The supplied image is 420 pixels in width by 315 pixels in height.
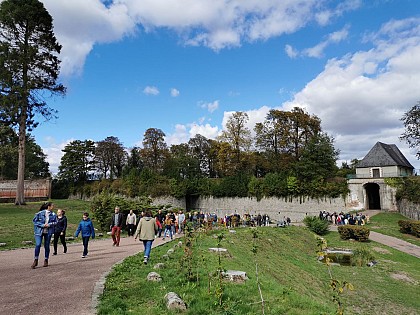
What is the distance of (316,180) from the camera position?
3547cm

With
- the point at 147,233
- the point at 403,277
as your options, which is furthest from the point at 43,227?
the point at 403,277

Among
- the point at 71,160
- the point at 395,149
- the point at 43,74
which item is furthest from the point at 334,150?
the point at 71,160

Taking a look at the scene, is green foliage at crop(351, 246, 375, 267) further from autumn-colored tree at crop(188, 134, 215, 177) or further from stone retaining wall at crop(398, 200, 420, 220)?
autumn-colored tree at crop(188, 134, 215, 177)

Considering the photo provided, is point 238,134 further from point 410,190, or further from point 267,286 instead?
point 267,286

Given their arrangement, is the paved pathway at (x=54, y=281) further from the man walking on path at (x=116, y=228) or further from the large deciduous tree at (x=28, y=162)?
the large deciduous tree at (x=28, y=162)

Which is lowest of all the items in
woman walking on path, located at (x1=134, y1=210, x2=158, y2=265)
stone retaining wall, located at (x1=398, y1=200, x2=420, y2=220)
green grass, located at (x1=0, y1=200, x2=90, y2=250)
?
stone retaining wall, located at (x1=398, y1=200, x2=420, y2=220)

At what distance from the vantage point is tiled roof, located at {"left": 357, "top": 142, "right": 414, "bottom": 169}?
119 feet

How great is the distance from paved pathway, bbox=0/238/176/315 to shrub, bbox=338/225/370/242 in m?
16.4

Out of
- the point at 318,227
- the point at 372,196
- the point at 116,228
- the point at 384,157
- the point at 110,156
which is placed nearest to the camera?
the point at 116,228

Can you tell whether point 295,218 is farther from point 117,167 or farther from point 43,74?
point 117,167

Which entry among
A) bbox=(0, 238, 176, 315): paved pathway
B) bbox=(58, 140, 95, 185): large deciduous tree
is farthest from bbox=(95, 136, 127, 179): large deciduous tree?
bbox=(0, 238, 176, 315): paved pathway

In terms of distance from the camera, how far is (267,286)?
677 cm

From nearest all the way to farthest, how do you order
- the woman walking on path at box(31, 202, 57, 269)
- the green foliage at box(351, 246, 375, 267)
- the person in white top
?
the woman walking on path at box(31, 202, 57, 269) < the green foliage at box(351, 246, 375, 267) < the person in white top

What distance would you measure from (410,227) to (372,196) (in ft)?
50.5
